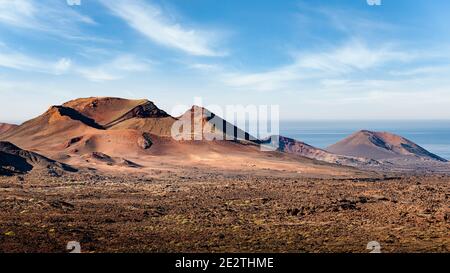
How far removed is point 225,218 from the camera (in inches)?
1044

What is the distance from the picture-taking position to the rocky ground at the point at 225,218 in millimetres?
18688

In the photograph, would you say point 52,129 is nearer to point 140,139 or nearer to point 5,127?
point 5,127

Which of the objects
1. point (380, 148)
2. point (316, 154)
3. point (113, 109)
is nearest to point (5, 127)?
point (113, 109)

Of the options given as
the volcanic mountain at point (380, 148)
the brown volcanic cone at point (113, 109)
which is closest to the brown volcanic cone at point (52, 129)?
the brown volcanic cone at point (113, 109)

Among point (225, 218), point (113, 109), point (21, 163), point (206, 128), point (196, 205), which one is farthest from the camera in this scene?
point (113, 109)

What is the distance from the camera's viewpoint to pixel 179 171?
2554 inches

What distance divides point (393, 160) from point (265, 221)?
310ft

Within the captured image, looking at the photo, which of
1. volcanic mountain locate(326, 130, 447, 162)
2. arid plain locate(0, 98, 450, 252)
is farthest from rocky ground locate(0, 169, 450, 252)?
volcanic mountain locate(326, 130, 447, 162)

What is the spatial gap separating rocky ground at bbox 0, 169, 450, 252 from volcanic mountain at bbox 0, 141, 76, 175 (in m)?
12.5

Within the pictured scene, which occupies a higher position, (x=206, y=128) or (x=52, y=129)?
(x=206, y=128)

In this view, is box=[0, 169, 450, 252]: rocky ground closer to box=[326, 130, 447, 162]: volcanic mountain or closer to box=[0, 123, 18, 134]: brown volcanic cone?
box=[0, 123, 18, 134]: brown volcanic cone

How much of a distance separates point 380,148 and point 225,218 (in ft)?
359

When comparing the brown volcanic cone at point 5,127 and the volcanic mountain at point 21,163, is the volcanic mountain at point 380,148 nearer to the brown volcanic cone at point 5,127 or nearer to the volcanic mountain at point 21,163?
the volcanic mountain at point 21,163
